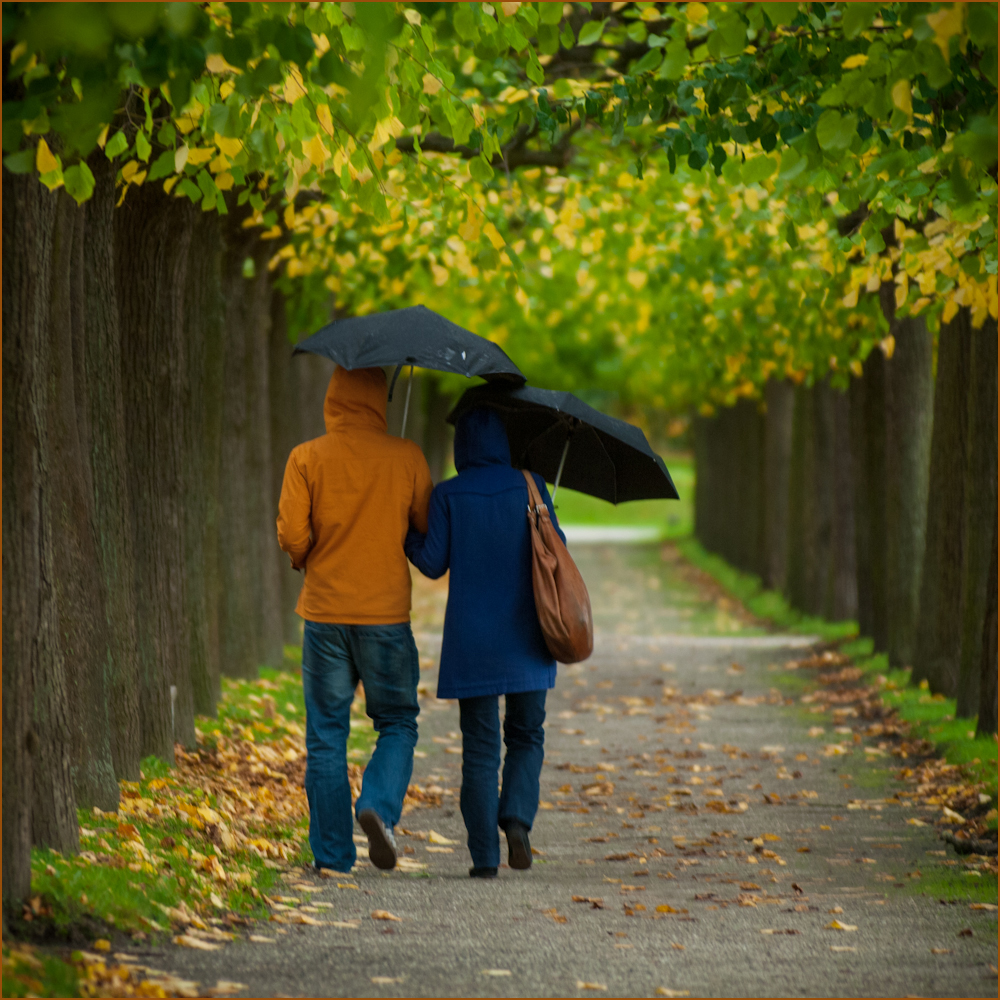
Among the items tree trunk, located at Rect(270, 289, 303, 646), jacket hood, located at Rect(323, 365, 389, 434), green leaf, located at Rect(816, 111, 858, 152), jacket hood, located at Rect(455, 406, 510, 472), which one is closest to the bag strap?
jacket hood, located at Rect(455, 406, 510, 472)

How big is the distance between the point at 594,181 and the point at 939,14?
8605mm

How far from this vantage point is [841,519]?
19.1 metres

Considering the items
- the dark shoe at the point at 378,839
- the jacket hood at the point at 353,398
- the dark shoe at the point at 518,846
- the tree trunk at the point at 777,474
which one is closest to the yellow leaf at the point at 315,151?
the jacket hood at the point at 353,398

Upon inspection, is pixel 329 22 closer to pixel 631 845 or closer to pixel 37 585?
pixel 37 585

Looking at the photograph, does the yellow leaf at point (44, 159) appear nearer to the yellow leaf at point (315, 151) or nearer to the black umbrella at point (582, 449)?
the yellow leaf at point (315, 151)

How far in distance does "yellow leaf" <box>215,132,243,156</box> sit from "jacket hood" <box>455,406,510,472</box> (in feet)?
5.04

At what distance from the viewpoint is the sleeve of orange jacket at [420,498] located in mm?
6574

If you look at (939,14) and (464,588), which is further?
(464,588)

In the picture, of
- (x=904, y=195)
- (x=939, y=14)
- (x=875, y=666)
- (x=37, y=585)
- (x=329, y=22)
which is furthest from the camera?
(x=875, y=666)

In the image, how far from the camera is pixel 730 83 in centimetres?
667

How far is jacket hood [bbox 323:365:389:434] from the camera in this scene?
6504 millimetres

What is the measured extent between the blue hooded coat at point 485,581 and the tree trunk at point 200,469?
3.66 meters

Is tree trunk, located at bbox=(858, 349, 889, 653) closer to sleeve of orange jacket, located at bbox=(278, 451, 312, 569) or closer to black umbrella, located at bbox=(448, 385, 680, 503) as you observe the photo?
black umbrella, located at bbox=(448, 385, 680, 503)

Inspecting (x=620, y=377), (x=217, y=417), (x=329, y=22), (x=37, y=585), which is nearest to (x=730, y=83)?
(x=329, y=22)
